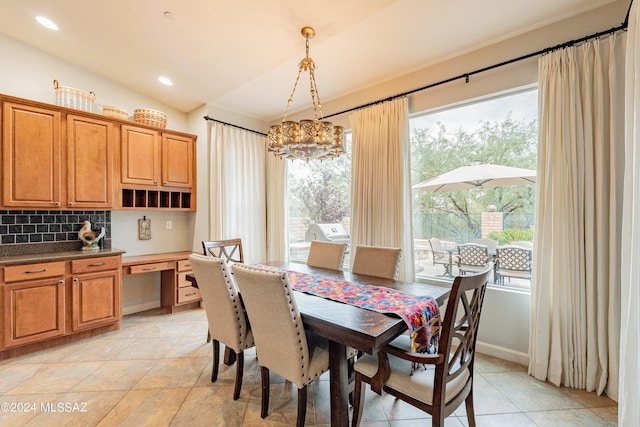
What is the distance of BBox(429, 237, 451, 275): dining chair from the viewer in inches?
119

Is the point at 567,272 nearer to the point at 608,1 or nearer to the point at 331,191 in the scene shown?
the point at 608,1

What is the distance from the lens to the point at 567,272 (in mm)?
2158

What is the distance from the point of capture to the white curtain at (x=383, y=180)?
3.05 meters

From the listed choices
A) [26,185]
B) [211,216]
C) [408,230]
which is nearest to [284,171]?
[211,216]

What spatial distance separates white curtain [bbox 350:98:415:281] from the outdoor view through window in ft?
0.71

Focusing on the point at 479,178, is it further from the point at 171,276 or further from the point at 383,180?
the point at 171,276

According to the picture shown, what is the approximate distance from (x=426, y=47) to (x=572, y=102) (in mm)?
1300

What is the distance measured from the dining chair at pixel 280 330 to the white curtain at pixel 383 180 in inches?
65.8

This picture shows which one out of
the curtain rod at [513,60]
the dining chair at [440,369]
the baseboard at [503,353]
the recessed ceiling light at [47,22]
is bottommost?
the baseboard at [503,353]

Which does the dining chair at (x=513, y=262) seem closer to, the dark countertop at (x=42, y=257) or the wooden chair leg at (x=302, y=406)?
the wooden chair leg at (x=302, y=406)

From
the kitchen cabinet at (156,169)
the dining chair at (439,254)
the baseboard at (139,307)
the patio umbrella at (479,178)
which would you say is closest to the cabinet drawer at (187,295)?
the baseboard at (139,307)

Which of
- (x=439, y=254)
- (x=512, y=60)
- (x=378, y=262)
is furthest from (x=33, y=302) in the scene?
(x=512, y=60)

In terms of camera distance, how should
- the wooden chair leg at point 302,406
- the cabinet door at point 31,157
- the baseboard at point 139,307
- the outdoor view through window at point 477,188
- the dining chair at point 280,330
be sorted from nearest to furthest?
the dining chair at point 280,330 → the wooden chair leg at point 302,406 → the outdoor view through window at point 477,188 → the cabinet door at point 31,157 → the baseboard at point 139,307

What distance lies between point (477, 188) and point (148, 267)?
12.9 feet
